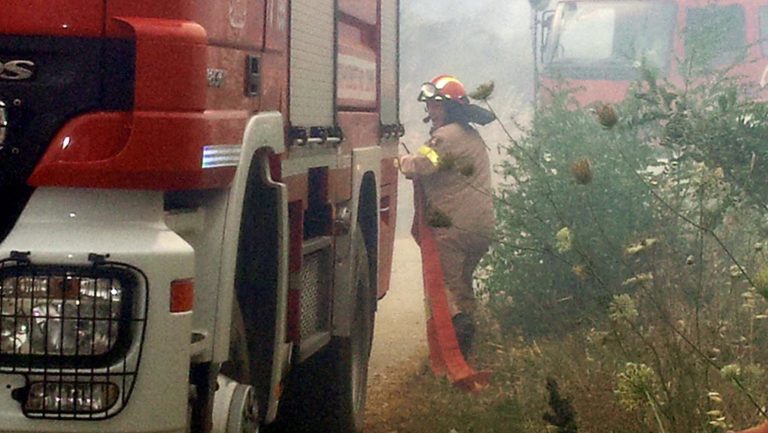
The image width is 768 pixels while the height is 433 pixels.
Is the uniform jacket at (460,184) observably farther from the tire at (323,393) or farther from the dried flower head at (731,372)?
the dried flower head at (731,372)

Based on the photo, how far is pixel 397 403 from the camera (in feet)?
26.1

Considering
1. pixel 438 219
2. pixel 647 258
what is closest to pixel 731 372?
pixel 438 219

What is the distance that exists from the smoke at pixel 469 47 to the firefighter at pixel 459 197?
992 inches

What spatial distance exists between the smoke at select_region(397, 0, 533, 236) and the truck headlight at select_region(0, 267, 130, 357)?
3121 cm

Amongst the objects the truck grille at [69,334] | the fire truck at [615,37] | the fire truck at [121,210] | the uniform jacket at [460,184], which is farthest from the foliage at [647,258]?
the fire truck at [615,37]

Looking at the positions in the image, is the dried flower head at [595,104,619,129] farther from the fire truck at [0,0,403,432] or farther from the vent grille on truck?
the fire truck at [0,0,403,432]

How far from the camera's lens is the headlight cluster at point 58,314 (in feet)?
11.3

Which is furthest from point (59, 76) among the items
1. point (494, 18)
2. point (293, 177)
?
point (494, 18)

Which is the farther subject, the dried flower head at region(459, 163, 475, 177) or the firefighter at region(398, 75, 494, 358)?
the firefighter at region(398, 75, 494, 358)

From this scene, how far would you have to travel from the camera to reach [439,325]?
28.8 feet

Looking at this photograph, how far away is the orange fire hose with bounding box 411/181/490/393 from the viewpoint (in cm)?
828

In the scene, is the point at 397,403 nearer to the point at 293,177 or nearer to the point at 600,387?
the point at 600,387

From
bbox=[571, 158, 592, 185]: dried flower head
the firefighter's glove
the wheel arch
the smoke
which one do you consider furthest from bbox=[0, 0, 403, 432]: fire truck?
the smoke

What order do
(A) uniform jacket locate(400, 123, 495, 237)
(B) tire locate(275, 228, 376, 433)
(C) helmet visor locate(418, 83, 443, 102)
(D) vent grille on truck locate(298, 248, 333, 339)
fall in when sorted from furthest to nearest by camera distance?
(C) helmet visor locate(418, 83, 443, 102)
(A) uniform jacket locate(400, 123, 495, 237)
(B) tire locate(275, 228, 376, 433)
(D) vent grille on truck locate(298, 248, 333, 339)
